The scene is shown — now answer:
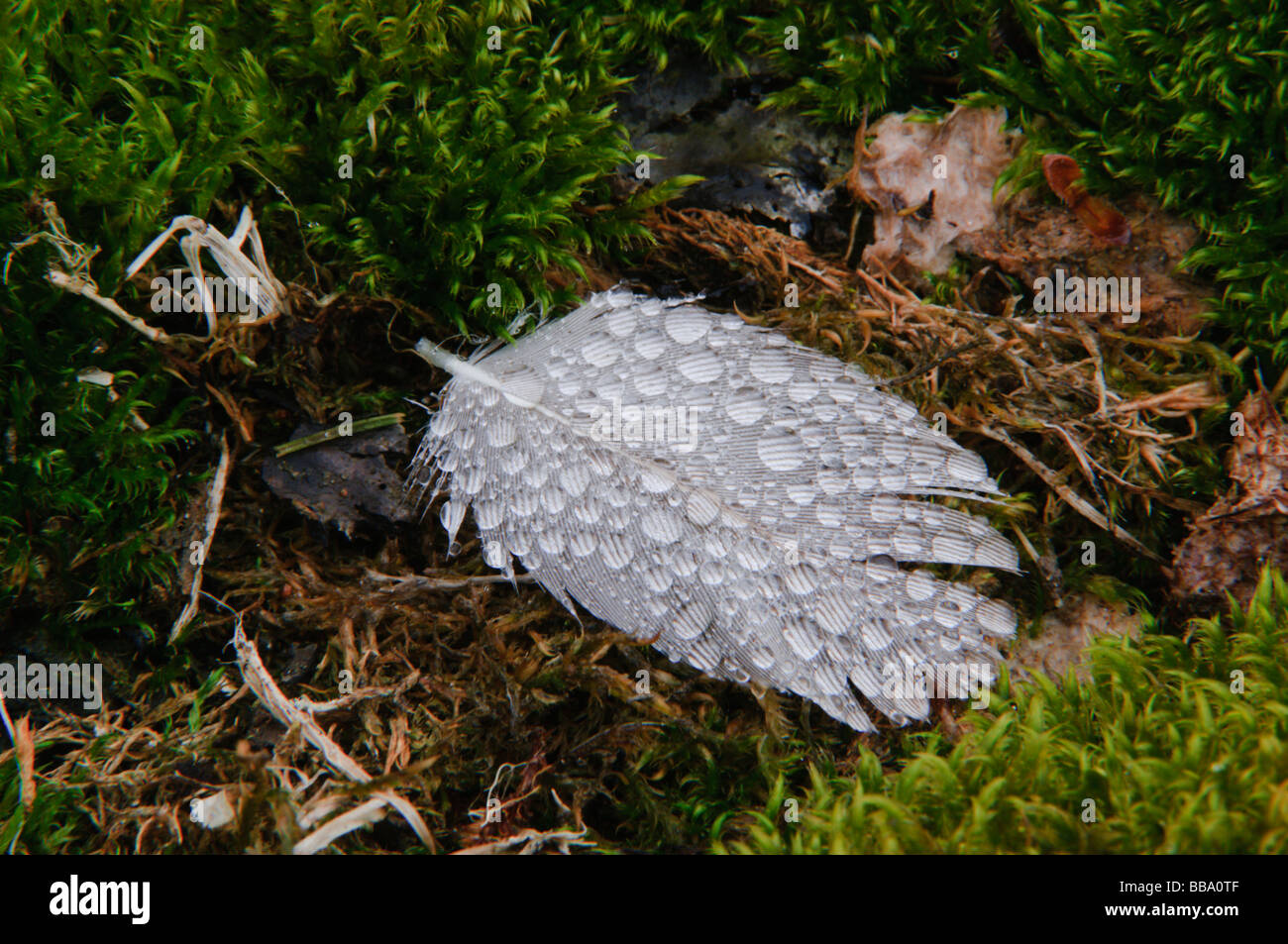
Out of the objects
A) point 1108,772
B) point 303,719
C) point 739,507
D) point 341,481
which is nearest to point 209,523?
point 341,481

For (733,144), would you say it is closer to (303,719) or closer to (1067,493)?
(1067,493)

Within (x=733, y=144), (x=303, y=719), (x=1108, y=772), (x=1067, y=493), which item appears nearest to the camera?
(x=1108, y=772)

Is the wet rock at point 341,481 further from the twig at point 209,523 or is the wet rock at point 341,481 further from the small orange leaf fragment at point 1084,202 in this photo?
the small orange leaf fragment at point 1084,202

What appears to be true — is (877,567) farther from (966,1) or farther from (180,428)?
(180,428)

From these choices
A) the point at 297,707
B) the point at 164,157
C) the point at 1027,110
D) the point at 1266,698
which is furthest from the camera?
the point at 1027,110

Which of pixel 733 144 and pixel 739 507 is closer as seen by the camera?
pixel 739 507

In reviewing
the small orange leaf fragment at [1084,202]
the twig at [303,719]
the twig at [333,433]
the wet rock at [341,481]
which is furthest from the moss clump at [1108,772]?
the twig at [333,433]

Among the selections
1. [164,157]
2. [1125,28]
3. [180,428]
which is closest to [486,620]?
[180,428]
